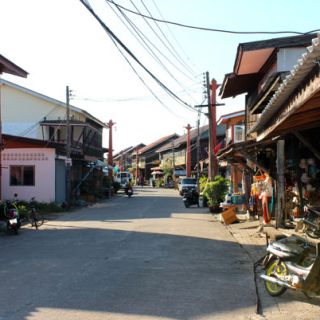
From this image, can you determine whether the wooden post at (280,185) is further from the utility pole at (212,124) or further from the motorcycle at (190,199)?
the motorcycle at (190,199)

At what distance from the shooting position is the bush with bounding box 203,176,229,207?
25.6 metres

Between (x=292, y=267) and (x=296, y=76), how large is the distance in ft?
8.80

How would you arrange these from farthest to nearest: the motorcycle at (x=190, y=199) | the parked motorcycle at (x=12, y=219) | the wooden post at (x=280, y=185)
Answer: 1. the motorcycle at (x=190, y=199)
2. the parked motorcycle at (x=12, y=219)
3. the wooden post at (x=280, y=185)

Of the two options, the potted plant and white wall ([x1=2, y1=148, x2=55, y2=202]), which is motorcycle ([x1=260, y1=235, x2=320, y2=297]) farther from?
white wall ([x1=2, y1=148, x2=55, y2=202])

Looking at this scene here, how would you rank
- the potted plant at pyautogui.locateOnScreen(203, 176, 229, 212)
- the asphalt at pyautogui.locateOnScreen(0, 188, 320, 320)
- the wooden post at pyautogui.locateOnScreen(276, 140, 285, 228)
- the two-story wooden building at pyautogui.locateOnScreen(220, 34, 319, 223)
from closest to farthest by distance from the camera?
the asphalt at pyautogui.locateOnScreen(0, 188, 320, 320)
the two-story wooden building at pyautogui.locateOnScreen(220, 34, 319, 223)
the wooden post at pyautogui.locateOnScreen(276, 140, 285, 228)
the potted plant at pyautogui.locateOnScreen(203, 176, 229, 212)

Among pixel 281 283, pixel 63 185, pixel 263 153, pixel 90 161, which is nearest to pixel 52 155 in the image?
pixel 63 185

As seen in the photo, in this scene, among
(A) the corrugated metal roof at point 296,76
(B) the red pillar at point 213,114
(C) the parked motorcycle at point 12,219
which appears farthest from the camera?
(B) the red pillar at point 213,114

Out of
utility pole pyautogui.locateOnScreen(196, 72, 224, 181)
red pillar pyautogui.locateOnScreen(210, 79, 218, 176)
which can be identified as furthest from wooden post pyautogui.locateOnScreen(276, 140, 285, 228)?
red pillar pyautogui.locateOnScreen(210, 79, 218, 176)

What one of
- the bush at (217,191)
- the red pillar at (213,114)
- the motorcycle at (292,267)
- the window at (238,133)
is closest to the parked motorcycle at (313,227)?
the motorcycle at (292,267)

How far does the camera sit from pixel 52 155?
3116cm

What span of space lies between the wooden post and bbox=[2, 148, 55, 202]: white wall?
18516 millimetres

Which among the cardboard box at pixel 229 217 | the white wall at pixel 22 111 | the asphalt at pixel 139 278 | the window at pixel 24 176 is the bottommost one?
the asphalt at pixel 139 278

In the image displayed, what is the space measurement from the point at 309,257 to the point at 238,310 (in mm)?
1313

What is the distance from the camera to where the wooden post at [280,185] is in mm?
15184
